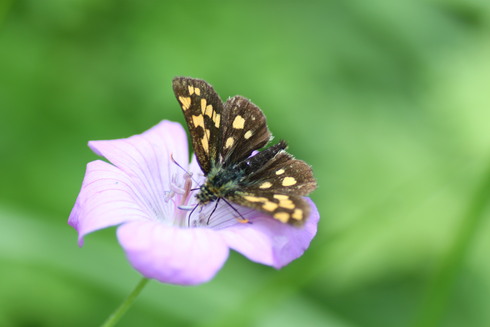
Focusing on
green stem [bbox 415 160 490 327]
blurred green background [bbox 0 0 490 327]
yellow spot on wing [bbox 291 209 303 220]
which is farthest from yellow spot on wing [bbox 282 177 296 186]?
blurred green background [bbox 0 0 490 327]

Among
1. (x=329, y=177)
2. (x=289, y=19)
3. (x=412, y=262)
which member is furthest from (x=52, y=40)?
Result: (x=412, y=262)

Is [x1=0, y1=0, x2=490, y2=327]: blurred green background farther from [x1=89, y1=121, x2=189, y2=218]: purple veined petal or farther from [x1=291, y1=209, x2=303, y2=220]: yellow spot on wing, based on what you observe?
[x1=291, y1=209, x2=303, y2=220]: yellow spot on wing

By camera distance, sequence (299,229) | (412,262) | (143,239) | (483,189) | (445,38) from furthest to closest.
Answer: (445,38)
(412,262)
(483,189)
(299,229)
(143,239)

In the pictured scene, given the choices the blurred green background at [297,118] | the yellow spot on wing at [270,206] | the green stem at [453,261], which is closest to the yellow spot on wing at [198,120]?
the yellow spot on wing at [270,206]

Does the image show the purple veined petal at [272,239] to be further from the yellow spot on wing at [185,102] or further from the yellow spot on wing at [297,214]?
the yellow spot on wing at [185,102]

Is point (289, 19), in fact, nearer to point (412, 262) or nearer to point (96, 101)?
Result: point (96, 101)

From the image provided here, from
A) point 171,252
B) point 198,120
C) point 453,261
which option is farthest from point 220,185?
point 453,261
